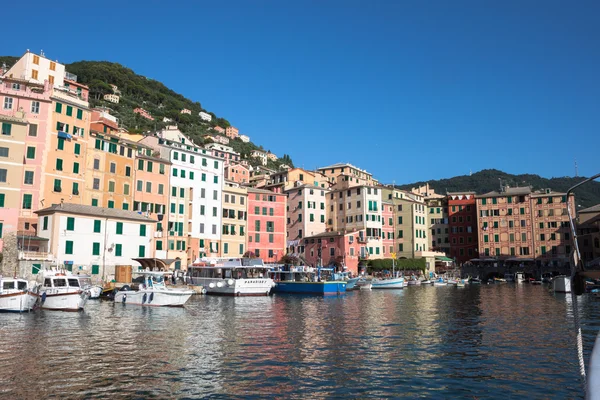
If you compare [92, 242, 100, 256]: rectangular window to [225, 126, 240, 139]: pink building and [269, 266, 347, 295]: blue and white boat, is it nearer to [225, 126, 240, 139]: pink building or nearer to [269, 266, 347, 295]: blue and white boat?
[269, 266, 347, 295]: blue and white boat

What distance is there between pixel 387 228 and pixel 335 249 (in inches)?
663

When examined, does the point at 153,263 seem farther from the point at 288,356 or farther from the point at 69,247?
the point at 288,356

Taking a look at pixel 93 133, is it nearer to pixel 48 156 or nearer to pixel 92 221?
pixel 48 156

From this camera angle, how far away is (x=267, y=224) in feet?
268

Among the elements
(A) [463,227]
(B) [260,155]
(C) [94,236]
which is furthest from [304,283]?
(B) [260,155]

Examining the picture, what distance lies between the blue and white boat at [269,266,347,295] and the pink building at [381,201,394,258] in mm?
33847

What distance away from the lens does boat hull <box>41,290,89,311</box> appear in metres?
33.6

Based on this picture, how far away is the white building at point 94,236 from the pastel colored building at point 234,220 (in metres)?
18.5

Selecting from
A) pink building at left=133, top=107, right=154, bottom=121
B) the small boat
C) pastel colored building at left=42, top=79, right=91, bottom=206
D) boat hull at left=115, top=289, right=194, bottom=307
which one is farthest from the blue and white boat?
pink building at left=133, top=107, right=154, bottom=121

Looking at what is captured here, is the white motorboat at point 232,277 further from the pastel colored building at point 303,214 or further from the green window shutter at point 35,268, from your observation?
the pastel colored building at point 303,214

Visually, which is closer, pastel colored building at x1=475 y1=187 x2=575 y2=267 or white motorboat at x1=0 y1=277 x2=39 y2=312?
white motorboat at x1=0 y1=277 x2=39 y2=312

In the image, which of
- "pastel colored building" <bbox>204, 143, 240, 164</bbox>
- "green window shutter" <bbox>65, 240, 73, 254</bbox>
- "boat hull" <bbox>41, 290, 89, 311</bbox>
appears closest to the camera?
"boat hull" <bbox>41, 290, 89, 311</bbox>

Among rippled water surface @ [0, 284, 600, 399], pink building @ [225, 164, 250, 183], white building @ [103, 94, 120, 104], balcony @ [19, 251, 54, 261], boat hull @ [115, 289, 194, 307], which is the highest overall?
white building @ [103, 94, 120, 104]

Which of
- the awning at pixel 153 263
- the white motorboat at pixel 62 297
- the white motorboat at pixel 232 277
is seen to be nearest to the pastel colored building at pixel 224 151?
the white motorboat at pixel 232 277
